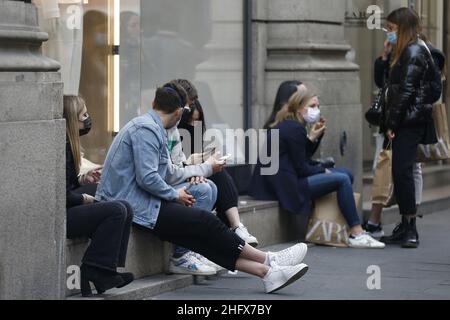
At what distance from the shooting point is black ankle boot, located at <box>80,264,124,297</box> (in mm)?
7492

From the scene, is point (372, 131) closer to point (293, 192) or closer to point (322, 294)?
point (293, 192)

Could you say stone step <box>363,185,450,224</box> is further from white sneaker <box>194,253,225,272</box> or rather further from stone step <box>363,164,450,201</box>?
white sneaker <box>194,253,225,272</box>

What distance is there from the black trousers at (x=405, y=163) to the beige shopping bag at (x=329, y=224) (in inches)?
22.7

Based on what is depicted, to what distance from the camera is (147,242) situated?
27.7 ft

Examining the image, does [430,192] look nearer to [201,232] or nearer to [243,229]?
[243,229]

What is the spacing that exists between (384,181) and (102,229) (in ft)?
13.8

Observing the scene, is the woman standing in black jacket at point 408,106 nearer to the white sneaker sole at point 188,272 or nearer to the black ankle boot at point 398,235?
the black ankle boot at point 398,235

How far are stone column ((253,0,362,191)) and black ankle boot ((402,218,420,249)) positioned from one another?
1344 mm

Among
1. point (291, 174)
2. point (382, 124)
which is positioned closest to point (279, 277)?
point (291, 174)

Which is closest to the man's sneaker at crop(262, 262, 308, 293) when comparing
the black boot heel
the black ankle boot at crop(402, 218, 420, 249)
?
the black boot heel

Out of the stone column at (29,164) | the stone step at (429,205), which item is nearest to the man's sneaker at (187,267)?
the stone column at (29,164)
